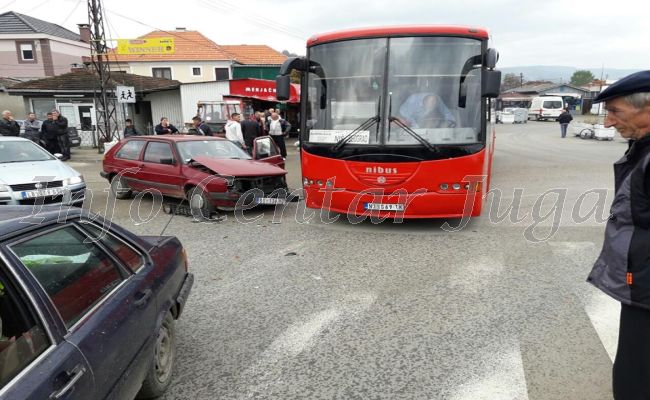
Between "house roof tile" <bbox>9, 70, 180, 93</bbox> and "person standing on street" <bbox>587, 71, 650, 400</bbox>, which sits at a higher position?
"house roof tile" <bbox>9, 70, 180, 93</bbox>

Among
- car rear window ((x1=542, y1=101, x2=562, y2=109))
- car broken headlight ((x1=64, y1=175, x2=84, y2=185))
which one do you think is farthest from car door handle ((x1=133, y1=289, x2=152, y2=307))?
car rear window ((x1=542, y1=101, x2=562, y2=109))

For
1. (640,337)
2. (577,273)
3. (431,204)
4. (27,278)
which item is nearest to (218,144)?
(431,204)

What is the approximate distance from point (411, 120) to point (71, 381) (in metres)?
5.58

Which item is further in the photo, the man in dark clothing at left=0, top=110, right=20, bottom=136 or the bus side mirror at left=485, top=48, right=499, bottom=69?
the man in dark clothing at left=0, top=110, right=20, bottom=136

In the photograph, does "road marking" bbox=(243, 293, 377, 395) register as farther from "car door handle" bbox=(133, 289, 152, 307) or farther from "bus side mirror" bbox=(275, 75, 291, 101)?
"bus side mirror" bbox=(275, 75, 291, 101)

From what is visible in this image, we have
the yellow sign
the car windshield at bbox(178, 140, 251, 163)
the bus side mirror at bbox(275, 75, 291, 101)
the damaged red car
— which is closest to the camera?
the bus side mirror at bbox(275, 75, 291, 101)

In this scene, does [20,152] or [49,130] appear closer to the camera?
[20,152]

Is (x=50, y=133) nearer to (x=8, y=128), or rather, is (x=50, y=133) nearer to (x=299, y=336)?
(x=8, y=128)

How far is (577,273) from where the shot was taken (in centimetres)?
517

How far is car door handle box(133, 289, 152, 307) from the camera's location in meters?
2.59

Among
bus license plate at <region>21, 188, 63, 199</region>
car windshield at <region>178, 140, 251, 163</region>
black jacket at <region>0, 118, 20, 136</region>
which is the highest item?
black jacket at <region>0, 118, 20, 136</region>

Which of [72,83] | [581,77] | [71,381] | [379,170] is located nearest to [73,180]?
[379,170]

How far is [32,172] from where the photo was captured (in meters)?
7.93

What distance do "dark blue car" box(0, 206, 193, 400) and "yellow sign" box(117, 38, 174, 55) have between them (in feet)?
97.8
